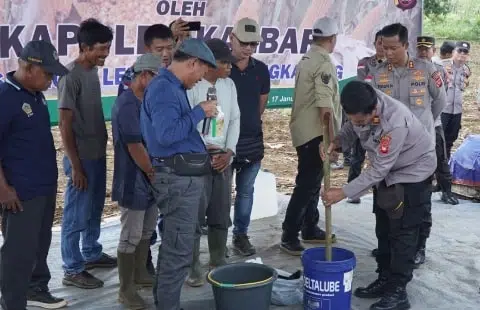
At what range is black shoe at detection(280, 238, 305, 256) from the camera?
5.24 m

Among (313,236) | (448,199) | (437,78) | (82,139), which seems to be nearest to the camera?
(82,139)

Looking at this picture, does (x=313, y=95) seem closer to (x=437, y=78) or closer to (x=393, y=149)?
(x=437, y=78)

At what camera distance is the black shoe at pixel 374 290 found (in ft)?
14.6

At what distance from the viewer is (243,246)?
17.2 feet

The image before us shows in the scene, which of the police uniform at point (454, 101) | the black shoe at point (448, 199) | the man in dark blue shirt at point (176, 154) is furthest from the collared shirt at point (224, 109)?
the police uniform at point (454, 101)

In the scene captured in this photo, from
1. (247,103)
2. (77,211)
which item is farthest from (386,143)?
(77,211)

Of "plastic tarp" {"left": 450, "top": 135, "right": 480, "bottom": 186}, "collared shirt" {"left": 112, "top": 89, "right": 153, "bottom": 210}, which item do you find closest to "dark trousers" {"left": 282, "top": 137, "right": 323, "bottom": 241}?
"collared shirt" {"left": 112, "top": 89, "right": 153, "bottom": 210}

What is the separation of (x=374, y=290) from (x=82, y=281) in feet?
6.09

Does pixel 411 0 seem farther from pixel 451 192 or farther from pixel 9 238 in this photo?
pixel 9 238

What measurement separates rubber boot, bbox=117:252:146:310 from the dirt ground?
2157 mm

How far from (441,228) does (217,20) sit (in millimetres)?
2591

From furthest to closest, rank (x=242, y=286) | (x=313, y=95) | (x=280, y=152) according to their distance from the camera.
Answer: (x=280, y=152), (x=313, y=95), (x=242, y=286)

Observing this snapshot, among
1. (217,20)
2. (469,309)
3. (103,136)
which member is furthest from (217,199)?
(217,20)

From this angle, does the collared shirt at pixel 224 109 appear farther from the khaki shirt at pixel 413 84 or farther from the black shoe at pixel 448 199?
the black shoe at pixel 448 199
